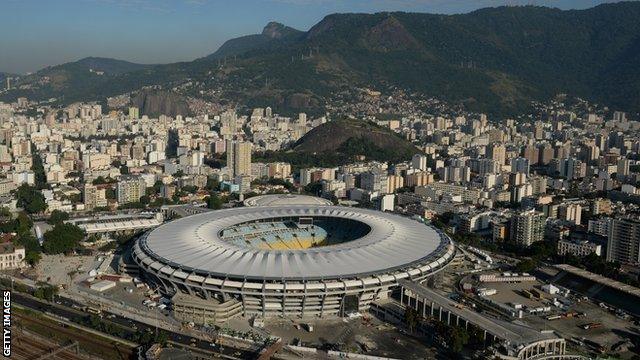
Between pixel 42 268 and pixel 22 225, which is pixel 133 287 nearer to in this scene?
pixel 42 268

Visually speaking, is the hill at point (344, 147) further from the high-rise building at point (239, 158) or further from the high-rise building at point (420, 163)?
the high-rise building at point (239, 158)

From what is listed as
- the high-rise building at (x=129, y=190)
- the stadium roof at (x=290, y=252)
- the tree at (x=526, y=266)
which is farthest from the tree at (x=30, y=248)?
the tree at (x=526, y=266)

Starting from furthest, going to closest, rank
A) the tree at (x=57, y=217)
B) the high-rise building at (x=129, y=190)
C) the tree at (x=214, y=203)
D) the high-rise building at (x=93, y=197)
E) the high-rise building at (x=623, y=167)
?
the high-rise building at (x=623, y=167) → the high-rise building at (x=129, y=190) → the high-rise building at (x=93, y=197) → the tree at (x=214, y=203) → the tree at (x=57, y=217)

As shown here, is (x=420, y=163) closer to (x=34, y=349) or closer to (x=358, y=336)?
(x=358, y=336)

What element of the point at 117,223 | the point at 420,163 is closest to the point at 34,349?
the point at 117,223

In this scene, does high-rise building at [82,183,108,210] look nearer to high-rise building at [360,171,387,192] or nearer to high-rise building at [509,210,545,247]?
high-rise building at [360,171,387,192]

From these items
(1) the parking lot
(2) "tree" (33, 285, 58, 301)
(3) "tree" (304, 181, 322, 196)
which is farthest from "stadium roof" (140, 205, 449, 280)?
(3) "tree" (304, 181, 322, 196)

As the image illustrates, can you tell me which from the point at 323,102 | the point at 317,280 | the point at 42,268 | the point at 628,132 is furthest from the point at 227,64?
the point at 317,280

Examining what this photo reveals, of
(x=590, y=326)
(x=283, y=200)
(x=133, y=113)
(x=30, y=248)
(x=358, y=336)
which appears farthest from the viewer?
(x=133, y=113)

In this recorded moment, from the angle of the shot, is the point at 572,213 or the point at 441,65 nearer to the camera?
the point at 572,213
